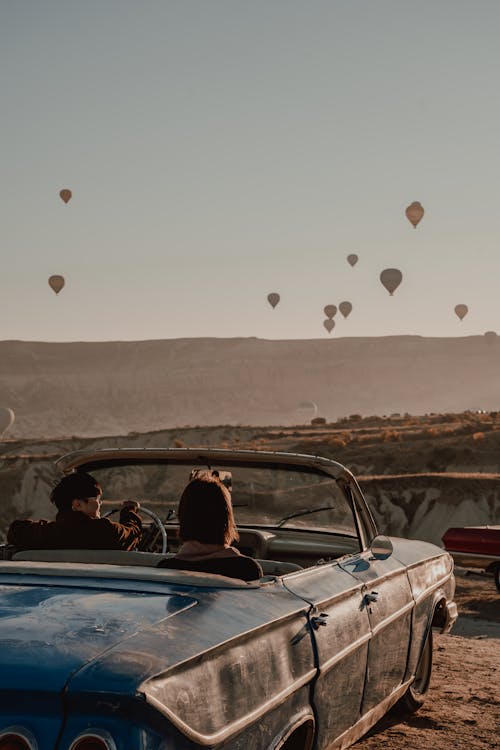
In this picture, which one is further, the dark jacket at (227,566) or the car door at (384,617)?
the car door at (384,617)

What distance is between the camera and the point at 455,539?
53.7 ft

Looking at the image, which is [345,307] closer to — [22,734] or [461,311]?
[461,311]

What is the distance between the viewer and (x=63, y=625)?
3.45 m

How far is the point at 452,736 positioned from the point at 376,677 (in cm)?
182

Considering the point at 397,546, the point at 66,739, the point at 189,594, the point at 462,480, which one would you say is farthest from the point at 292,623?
the point at 462,480

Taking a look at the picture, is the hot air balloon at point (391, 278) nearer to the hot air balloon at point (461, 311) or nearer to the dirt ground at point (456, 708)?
the hot air balloon at point (461, 311)

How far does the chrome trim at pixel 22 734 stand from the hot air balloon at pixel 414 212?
3913 inches

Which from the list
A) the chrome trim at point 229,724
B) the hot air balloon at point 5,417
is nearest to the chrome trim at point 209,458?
the chrome trim at point 229,724

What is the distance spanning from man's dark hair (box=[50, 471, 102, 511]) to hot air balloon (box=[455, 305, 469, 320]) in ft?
490

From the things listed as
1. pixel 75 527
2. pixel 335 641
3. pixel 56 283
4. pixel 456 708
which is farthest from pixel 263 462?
pixel 56 283

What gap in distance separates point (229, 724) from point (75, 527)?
1.91 m

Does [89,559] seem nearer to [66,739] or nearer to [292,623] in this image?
[292,623]

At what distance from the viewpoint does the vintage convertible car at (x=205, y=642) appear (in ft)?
9.99

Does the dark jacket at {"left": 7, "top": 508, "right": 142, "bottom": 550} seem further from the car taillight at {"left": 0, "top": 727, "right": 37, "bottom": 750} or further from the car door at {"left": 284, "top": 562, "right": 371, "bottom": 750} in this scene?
the car taillight at {"left": 0, "top": 727, "right": 37, "bottom": 750}
